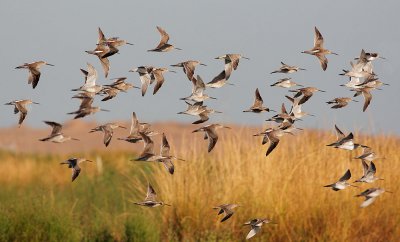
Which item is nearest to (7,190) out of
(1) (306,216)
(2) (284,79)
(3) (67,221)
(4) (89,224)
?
(4) (89,224)

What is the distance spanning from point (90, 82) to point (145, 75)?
54 cm

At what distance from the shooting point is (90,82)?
7.42m

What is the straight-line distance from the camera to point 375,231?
11.5 m

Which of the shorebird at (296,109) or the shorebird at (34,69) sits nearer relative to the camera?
the shorebird at (34,69)

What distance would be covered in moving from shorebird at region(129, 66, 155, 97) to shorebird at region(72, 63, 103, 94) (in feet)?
1.14

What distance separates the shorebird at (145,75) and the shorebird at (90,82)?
0.35 metres

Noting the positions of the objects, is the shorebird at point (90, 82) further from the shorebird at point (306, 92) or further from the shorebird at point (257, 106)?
the shorebird at point (306, 92)

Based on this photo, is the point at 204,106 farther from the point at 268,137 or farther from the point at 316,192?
the point at 316,192

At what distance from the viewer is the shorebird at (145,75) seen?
7.58 m

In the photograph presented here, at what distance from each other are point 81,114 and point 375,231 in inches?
233

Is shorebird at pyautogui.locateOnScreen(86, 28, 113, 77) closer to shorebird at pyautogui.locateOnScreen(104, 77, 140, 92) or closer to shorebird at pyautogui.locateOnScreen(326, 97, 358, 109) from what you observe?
shorebird at pyautogui.locateOnScreen(104, 77, 140, 92)

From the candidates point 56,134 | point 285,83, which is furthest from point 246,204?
point 56,134

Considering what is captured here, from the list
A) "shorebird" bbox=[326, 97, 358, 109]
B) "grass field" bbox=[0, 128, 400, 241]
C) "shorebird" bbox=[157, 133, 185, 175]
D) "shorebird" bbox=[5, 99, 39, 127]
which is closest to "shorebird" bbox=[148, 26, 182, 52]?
"shorebird" bbox=[157, 133, 185, 175]

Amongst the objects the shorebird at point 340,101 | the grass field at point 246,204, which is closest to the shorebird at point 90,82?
the shorebird at point 340,101
